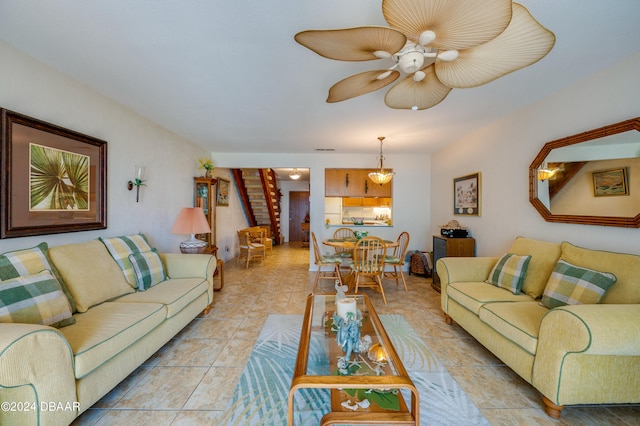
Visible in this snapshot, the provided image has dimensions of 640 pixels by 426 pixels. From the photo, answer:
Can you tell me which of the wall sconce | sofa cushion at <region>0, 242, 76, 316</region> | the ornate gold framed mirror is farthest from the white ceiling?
sofa cushion at <region>0, 242, 76, 316</region>

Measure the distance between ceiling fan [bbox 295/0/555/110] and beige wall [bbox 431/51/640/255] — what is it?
142cm

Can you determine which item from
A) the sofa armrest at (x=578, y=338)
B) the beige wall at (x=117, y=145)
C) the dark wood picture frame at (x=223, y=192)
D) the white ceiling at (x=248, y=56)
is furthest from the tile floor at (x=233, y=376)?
the dark wood picture frame at (x=223, y=192)

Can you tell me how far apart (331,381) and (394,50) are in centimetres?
163

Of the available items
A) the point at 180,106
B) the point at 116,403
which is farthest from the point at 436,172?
the point at 116,403

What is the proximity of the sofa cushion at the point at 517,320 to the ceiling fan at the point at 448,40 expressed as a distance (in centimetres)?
160

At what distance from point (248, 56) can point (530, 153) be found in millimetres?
2984

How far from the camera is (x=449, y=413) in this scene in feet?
5.10

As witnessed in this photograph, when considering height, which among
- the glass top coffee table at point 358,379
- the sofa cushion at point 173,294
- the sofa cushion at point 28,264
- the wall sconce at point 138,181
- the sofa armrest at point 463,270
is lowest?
the glass top coffee table at point 358,379

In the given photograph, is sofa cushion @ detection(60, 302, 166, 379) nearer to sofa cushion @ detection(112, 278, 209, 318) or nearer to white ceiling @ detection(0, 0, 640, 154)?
sofa cushion @ detection(112, 278, 209, 318)

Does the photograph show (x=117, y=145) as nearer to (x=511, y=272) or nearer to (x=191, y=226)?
(x=191, y=226)

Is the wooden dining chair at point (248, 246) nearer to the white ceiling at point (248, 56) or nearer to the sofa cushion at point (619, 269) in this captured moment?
the white ceiling at point (248, 56)

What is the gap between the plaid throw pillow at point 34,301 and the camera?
1390mm

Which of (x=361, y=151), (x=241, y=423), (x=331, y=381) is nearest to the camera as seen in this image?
(x=331, y=381)

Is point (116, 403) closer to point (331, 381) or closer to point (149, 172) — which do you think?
point (331, 381)
